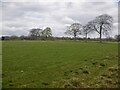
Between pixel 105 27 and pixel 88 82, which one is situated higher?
pixel 105 27

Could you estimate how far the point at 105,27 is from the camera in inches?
4956

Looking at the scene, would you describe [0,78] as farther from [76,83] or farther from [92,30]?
[92,30]

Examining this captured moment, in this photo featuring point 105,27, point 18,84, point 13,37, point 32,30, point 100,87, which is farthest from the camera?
point 32,30

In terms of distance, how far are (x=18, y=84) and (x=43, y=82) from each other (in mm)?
1365

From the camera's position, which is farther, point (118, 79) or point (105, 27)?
point (105, 27)

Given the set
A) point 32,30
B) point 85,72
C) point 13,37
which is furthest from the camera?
point 32,30

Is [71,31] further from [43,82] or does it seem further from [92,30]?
[43,82]

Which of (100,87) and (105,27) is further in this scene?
(105,27)

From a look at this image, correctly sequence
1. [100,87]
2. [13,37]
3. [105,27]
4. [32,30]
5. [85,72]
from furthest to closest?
[32,30] → [13,37] → [105,27] → [85,72] → [100,87]

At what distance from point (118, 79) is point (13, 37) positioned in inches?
5684

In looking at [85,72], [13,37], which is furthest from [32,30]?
[85,72]

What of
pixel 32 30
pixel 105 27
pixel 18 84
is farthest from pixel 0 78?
pixel 32 30

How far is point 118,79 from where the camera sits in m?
14.0

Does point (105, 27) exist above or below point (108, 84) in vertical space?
above
